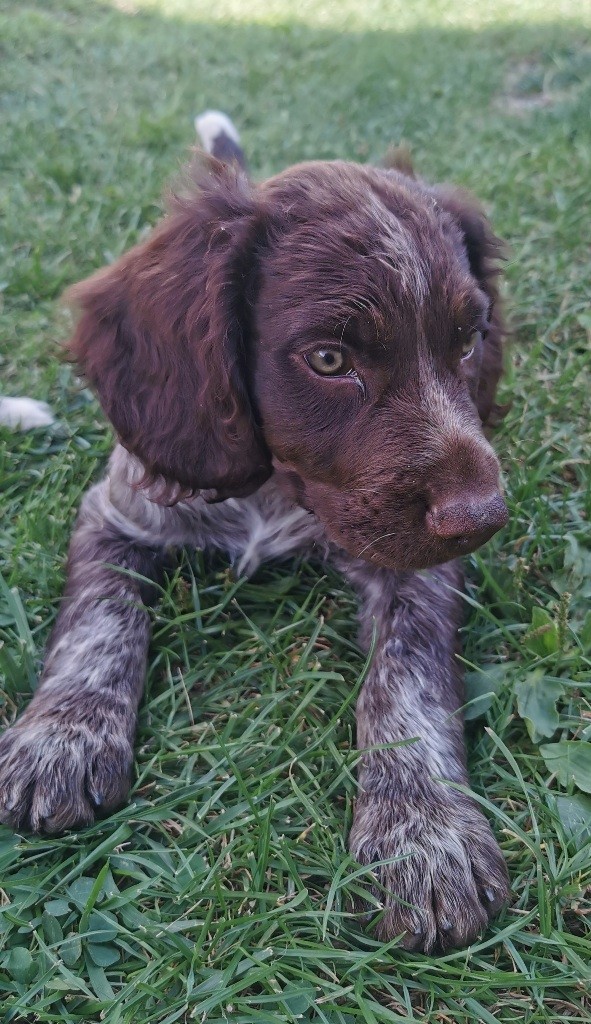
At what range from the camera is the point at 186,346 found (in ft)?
7.36

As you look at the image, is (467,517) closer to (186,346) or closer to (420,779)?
(420,779)

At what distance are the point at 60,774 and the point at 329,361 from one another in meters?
1.17

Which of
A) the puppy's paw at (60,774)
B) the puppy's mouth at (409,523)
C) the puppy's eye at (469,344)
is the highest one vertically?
the puppy's eye at (469,344)

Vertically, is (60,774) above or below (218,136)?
below

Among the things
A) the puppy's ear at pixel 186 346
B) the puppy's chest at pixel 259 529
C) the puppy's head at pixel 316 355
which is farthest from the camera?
the puppy's chest at pixel 259 529

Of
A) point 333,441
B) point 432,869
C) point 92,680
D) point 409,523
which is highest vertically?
point 333,441

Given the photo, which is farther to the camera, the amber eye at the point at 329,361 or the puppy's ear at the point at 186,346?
the puppy's ear at the point at 186,346

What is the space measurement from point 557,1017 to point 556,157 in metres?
4.69

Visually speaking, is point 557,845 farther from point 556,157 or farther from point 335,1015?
point 556,157

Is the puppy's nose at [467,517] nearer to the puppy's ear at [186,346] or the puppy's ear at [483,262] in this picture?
the puppy's ear at [186,346]

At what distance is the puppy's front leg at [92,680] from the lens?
202 centimetres

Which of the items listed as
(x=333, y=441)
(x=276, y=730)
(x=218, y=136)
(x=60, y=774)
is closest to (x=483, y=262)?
(x=333, y=441)

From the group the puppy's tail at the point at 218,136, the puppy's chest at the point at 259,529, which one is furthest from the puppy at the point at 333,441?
the puppy's tail at the point at 218,136

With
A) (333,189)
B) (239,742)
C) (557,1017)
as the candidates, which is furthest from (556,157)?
(557,1017)
